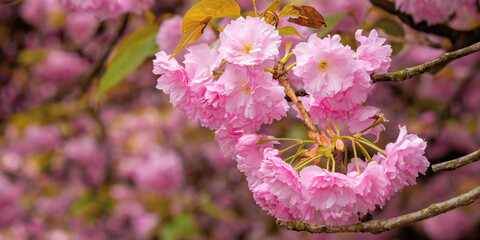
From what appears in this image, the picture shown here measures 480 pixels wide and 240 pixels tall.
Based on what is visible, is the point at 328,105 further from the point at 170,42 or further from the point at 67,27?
the point at 67,27

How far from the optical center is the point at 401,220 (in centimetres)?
55

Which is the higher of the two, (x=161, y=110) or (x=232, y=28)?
(x=232, y=28)

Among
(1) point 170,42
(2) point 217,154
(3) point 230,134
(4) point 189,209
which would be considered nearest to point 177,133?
(2) point 217,154

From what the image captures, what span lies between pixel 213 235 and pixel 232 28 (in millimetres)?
2552

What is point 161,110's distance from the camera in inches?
143

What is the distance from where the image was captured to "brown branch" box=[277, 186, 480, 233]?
1.73 ft

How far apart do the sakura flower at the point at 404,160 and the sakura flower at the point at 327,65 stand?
0.30ft

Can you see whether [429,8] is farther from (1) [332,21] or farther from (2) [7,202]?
(2) [7,202]

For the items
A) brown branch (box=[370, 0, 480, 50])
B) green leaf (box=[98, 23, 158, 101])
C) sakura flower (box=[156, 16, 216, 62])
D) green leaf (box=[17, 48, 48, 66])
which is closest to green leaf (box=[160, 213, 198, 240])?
green leaf (box=[17, 48, 48, 66])

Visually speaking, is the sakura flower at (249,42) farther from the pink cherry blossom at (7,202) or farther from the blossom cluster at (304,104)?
A: the pink cherry blossom at (7,202)

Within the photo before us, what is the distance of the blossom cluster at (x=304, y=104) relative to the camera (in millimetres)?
556

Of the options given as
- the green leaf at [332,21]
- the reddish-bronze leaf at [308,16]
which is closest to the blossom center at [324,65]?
the reddish-bronze leaf at [308,16]

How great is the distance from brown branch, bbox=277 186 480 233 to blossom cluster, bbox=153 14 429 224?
2cm

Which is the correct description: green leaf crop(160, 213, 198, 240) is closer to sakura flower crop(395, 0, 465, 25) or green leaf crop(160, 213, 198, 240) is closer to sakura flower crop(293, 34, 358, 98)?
sakura flower crop(395, 0, 465, 25)
